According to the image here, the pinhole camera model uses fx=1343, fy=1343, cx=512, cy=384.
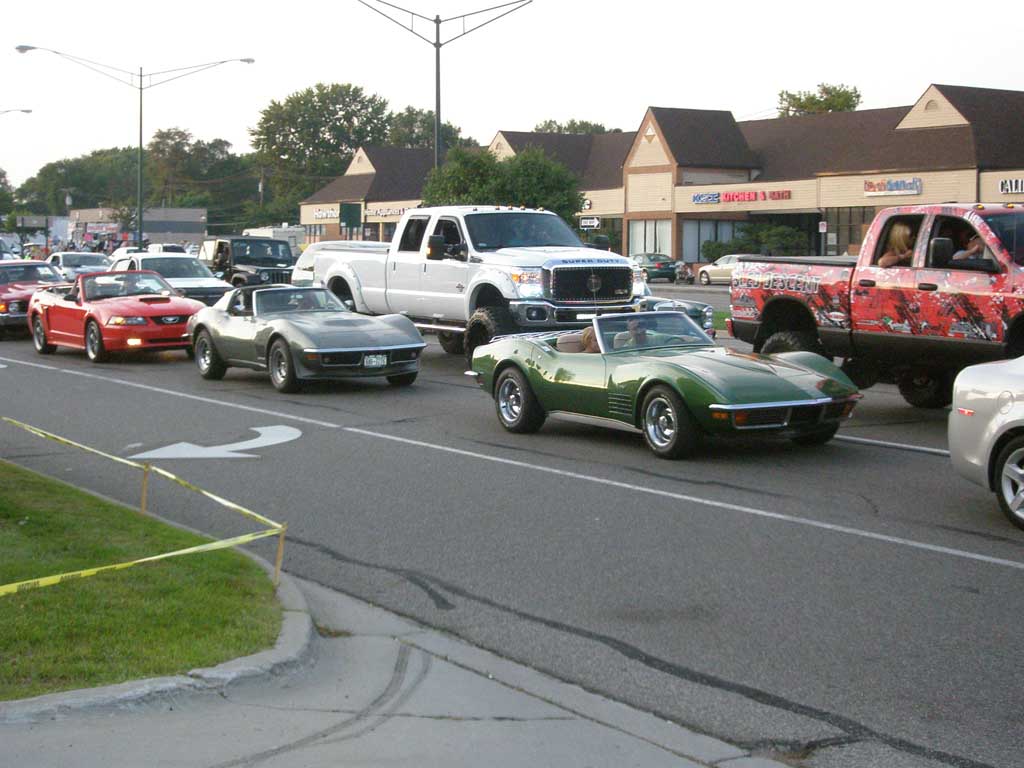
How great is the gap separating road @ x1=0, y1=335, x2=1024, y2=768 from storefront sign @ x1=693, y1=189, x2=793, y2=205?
51.9 m

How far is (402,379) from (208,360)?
3084 mm

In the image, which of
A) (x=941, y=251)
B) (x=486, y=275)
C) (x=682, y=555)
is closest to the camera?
(x=682, y=555)

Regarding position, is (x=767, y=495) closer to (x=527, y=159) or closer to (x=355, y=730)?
(x=355, y=730)

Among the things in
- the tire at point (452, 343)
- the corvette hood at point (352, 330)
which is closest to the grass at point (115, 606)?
the corvette hood at point (352, 330)

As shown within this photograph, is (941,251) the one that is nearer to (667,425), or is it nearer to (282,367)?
(667,425)

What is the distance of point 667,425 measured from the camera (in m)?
11.7

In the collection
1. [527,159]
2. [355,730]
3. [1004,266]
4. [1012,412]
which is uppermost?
[527,159]

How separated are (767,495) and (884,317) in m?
4.58

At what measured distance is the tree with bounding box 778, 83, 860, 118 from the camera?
3777 inches

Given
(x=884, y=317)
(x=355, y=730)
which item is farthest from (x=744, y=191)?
(x=355, y=730)

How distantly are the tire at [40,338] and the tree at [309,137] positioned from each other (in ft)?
342

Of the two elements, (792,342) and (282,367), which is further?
(282,367)

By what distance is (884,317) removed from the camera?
14.0 metres

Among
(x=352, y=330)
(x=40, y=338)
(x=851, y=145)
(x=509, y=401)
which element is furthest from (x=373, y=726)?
(x=851, y=145)
